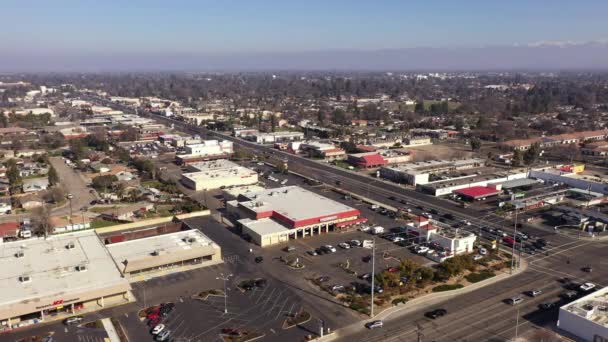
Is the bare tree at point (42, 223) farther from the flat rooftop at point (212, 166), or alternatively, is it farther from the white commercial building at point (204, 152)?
the white commercial building at point (204, 152)

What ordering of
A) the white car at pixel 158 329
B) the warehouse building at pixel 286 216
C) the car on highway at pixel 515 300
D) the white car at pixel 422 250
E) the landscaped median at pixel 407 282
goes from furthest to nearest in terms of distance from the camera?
the warehouse building at pixel 286 216 < the white car at pixel 422 250 < the landscaped median at pixel 407 282 < the car on highway at pixel 515 300 < the white car at pixel 158 329

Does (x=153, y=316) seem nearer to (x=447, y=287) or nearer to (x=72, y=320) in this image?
(x=72, y=320)

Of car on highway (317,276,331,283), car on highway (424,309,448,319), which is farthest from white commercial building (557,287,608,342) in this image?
car on highway (317,276,331,283)

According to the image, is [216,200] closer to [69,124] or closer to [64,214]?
[64,214]

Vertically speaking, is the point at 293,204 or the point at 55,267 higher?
the point at 293,204

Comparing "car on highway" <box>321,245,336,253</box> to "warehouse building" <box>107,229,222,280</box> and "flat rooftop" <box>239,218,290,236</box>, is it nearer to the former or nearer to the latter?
"flat rooftop" <box>239,218,290,236</box>

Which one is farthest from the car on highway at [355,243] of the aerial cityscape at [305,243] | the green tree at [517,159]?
the green tree at [517,159]

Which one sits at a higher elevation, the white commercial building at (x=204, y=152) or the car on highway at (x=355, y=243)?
the white commercial building at (x=204, y=152)

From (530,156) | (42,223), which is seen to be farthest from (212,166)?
(530,156)

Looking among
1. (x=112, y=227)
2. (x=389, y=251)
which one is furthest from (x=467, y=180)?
(x=112, y=227)
